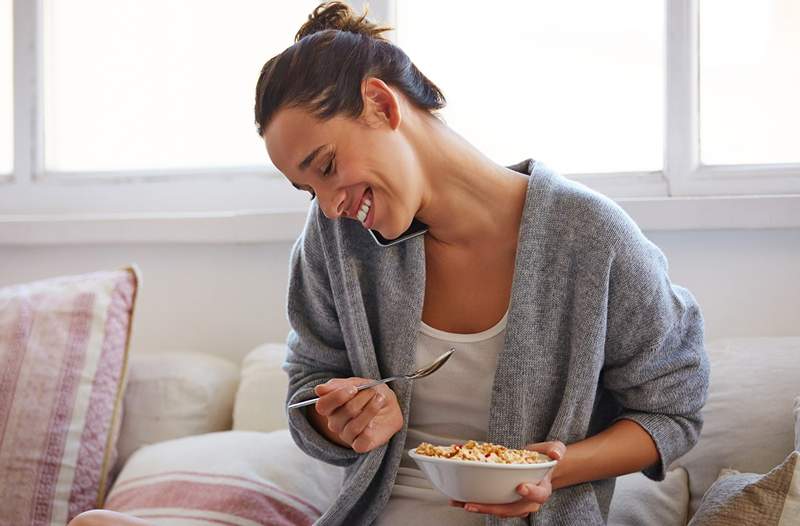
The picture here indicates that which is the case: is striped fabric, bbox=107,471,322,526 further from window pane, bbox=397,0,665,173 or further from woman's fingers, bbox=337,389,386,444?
window pane, bbox=397,0,665,173

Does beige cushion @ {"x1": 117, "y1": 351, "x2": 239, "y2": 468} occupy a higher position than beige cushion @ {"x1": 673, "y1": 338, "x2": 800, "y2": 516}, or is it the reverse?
beige cushion @ {"x1": 673, "y1": 338, "x2": 800, "y2": 516}

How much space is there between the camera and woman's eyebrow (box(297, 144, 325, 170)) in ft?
3.83

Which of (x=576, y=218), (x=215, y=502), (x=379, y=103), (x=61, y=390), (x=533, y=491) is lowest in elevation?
(x=215, y=502)

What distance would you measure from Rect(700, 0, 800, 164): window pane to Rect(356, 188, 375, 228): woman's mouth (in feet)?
3.02

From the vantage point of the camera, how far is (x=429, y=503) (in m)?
1.32

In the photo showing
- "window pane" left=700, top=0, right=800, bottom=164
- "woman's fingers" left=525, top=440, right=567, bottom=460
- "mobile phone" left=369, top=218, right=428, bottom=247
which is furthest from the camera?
"window pane" left=700, top=0, right=800, bottom=164

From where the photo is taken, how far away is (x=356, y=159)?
3.84 feet

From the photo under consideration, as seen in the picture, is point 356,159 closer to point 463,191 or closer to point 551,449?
point 463,191

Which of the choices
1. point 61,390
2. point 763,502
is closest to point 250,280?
point 61,390

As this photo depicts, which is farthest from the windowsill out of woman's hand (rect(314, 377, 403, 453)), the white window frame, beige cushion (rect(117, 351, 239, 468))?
woman's hand (rect(314, 377, 403, 453))

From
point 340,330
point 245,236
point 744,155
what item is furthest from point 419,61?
point 340,330

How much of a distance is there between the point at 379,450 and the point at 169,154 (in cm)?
120

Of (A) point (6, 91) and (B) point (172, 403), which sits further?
(A) point (6, 91)

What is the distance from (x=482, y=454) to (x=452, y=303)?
13.9 inches
